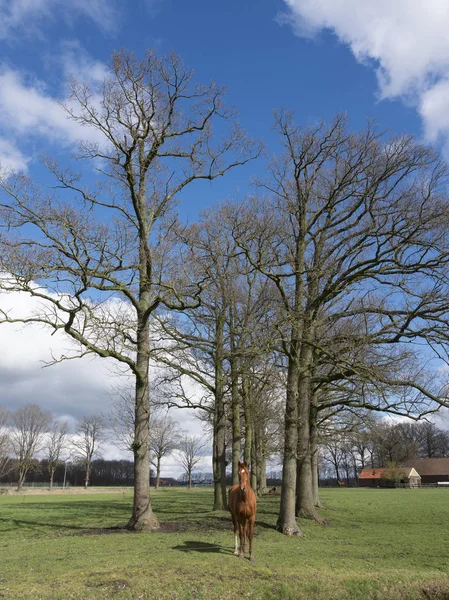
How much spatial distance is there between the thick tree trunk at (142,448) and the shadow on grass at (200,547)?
8.93 ft

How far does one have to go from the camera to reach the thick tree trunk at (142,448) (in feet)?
50.6

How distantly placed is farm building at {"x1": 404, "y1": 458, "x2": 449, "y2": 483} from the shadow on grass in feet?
310

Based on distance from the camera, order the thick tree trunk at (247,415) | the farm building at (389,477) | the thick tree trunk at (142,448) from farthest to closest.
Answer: the farm building at (389,477)
the thick tree trunk at (247,415)
the thick tree trunk at (142,448)

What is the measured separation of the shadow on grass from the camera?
464 inches

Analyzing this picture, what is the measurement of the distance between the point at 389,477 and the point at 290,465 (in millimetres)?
69586

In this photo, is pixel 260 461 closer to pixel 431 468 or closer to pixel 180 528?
pixel 180 528

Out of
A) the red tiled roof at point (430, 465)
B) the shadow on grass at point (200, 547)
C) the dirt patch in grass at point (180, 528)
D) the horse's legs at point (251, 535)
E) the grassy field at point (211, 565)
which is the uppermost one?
the red tiled roof at point (430, 465)

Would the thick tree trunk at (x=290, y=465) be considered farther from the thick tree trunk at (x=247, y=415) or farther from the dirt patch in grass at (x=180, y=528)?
the thick tree trunk at (x=247, y=415)

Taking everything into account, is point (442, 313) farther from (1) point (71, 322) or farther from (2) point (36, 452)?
(2) point (36, 452)

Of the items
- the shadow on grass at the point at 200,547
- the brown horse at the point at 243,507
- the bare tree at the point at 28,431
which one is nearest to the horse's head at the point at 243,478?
the brown horse at the point at 243,507

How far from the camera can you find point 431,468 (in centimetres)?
9631

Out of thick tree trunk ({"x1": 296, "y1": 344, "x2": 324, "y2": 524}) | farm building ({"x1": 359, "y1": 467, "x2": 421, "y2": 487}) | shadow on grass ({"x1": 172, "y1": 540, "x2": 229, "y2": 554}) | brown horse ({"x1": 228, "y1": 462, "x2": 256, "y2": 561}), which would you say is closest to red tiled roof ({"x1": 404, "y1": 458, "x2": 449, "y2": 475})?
farm building ({"x1": 359, "y1": 467, "x2": 421, "y2": 487})

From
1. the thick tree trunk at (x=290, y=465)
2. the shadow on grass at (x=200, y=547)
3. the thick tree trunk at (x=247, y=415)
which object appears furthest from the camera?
the thick tree trunk at (x=247, y=415)

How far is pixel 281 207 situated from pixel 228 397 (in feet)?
31.4
